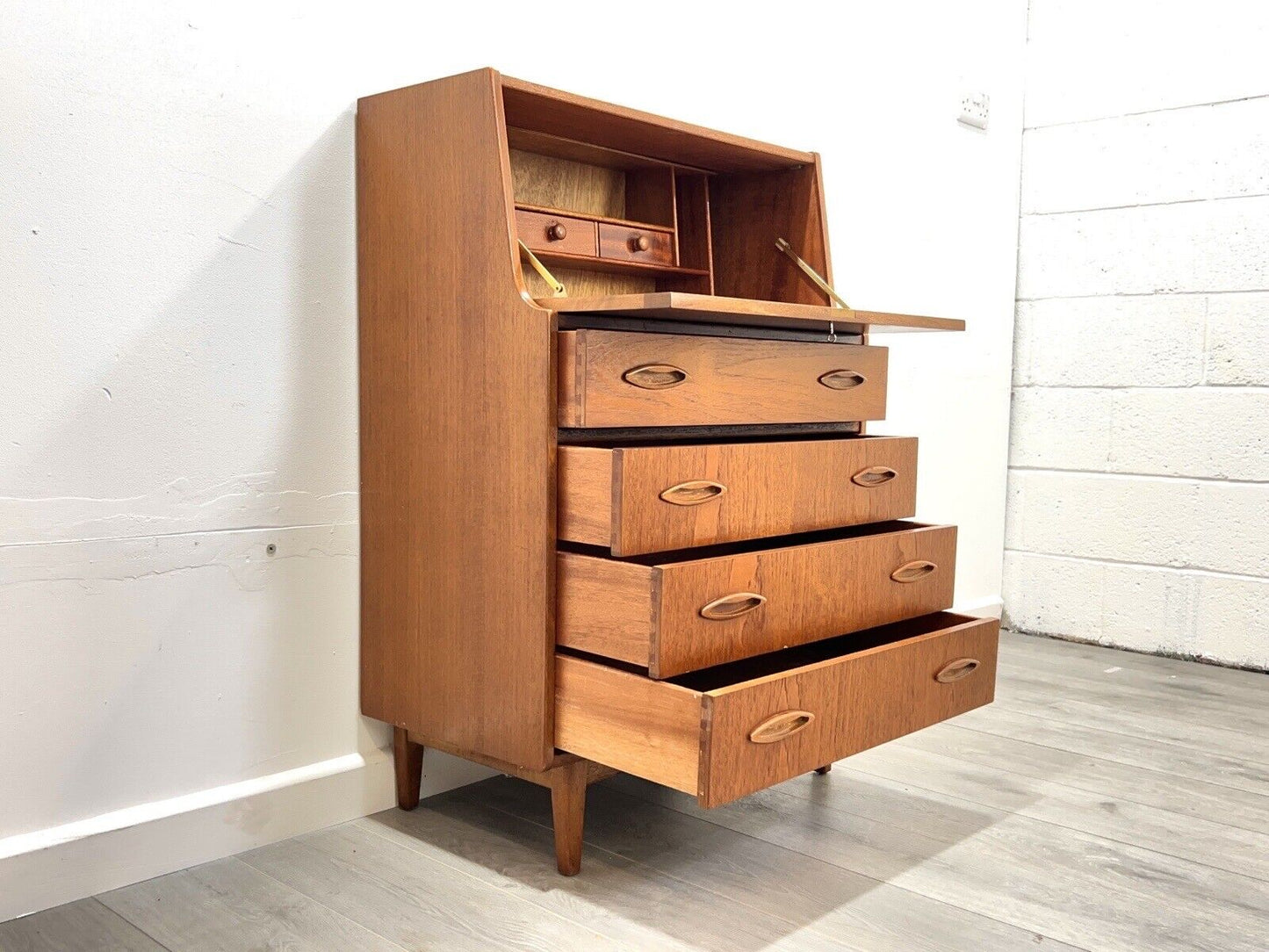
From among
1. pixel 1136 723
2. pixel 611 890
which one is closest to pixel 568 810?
pixel 611 890

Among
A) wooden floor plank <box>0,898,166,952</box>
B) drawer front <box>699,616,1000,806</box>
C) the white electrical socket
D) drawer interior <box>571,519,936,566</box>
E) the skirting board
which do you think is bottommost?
wooden floor plank <box>0,898,166,952</box>

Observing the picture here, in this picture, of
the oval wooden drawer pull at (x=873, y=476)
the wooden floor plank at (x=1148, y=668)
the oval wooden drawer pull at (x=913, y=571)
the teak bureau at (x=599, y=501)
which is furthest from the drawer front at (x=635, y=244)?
the wooden floor plank at (x=1148, y=668)

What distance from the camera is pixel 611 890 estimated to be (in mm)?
1614

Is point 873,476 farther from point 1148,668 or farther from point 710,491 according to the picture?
point 1148,668

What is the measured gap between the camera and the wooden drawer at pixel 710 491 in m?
1.52

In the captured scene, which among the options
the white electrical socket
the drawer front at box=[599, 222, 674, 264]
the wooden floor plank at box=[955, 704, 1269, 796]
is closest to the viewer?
the drawer front at box=[599, 222, 674, 264]

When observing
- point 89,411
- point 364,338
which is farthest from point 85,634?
point 364,338

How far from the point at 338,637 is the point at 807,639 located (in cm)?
71

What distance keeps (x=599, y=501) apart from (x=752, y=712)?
12.8 inches

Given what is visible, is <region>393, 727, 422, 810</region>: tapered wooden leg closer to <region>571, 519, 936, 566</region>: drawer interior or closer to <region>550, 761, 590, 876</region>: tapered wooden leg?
<region>550, 761, 590, 876</region>: tapered wooden leg

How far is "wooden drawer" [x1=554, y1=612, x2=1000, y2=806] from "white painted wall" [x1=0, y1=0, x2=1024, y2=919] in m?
0.46

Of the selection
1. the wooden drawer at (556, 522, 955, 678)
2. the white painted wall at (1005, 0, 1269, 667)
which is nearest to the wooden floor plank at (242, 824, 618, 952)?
the wooden drawer at (556, 522, 955, 678)

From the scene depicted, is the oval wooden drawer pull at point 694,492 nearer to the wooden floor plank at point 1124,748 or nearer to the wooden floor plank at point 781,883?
the wooden floor plank at point 781,883

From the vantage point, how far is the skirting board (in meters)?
1.52
